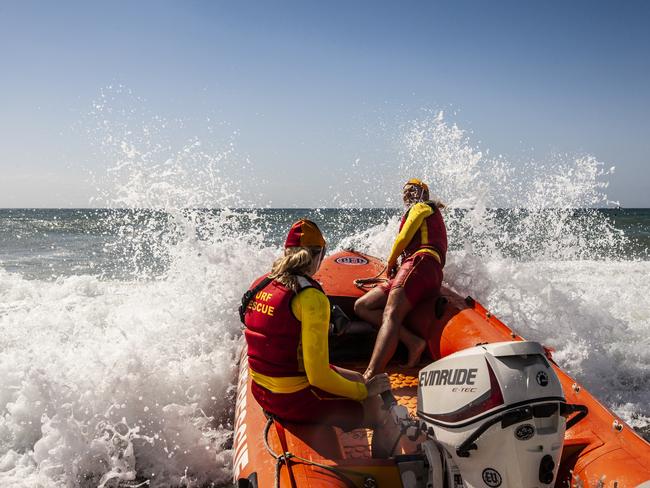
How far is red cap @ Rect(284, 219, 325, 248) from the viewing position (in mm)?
2473

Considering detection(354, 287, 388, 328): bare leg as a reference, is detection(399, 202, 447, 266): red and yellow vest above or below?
above

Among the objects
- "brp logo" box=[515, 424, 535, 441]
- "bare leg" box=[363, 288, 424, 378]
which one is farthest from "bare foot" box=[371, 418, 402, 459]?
"bare leg" box=[363, 288, 424, 378]

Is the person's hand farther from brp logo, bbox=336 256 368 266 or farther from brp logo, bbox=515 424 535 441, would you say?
brp logo, bbox=336 256 368 266

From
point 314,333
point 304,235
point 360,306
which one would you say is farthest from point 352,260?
point 314,333

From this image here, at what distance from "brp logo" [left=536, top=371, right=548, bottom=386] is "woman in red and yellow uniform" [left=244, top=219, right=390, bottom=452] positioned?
852 millimetres

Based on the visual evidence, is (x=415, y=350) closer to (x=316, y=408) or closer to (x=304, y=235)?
(x=316, y=408)

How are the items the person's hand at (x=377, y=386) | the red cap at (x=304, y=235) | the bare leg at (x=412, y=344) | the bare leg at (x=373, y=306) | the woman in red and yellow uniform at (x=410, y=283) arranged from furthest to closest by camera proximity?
the bare leg at (x=373, y=306)
the bare leg at (x=412, y=344)
the woman in red and yellow uniform at (x=410, y=283)
the person's hand at (x=377, y=386)
the red cap at (x=304, y=235)

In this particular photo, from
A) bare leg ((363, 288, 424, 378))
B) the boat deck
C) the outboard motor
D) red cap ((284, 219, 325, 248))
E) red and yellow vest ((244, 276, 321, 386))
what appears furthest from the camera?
bare leg ((363, 288, 424, 378))

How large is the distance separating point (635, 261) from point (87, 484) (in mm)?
16283

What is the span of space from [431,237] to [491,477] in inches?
99.1

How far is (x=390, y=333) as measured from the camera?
398 centimetres

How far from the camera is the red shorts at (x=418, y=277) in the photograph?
414cm

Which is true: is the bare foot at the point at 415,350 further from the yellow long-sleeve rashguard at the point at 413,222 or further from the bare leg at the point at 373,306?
the yellow long-sleeve rashguard at the point at 413,222

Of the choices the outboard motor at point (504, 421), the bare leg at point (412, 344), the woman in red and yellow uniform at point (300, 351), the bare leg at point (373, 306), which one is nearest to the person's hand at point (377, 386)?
the woman in red and yellow uniform at point (300, 351)
